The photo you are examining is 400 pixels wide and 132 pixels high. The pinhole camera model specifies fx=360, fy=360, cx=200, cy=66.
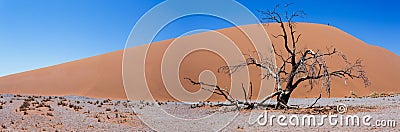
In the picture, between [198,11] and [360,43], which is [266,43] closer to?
[360,43]

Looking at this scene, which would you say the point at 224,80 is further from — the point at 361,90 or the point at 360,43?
the point at 360,43

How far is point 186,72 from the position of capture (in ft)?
133

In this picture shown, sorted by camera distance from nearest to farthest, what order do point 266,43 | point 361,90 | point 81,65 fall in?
1. point 361,90
2. point 266,43
3. point 81,65

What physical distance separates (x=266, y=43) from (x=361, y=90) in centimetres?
1126

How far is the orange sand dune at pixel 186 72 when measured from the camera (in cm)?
3775

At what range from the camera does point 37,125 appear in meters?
10.7

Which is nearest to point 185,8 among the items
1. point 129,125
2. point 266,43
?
point 129,125

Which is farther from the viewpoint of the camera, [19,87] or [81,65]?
[81,65]

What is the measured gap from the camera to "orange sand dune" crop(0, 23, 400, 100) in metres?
37.8

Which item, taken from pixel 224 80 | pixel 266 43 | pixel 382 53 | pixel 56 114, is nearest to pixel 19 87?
pixel 224 80

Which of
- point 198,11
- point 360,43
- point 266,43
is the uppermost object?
point 360,43

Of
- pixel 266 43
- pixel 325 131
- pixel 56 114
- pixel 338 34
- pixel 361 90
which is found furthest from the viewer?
pixel 338 34

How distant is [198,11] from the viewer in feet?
35.7

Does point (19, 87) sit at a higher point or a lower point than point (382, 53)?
lower
